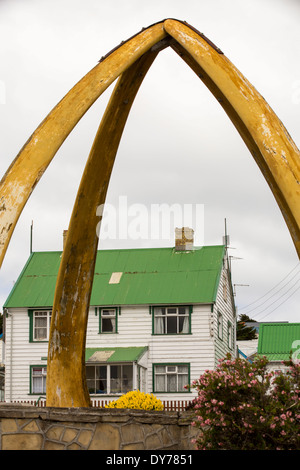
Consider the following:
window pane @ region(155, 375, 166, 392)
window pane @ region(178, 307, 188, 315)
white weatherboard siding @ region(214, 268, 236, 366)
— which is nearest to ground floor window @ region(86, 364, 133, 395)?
window pane @ region(155, 375, 166, 392)

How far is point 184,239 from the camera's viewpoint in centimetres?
3375

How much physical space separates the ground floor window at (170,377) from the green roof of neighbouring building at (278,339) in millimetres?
3421

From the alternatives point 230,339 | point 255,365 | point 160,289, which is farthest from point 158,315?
point 255,365

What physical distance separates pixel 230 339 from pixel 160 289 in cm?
613

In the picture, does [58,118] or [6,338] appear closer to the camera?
[58,118]

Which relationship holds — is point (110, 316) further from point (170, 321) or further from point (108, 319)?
point (170, 321)

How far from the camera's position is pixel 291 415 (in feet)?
34.2

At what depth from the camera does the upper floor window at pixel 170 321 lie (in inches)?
1253

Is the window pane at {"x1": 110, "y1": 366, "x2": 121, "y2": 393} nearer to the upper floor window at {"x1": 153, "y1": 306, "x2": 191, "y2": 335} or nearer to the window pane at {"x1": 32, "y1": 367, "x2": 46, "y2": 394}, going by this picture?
the upper floor window at {"x1": 153, "y1": 306, "x2": 191, "y2": 335}

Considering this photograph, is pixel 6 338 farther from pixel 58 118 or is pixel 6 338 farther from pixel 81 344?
pixel 58 118

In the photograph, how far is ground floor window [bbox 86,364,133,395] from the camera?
31578 mm

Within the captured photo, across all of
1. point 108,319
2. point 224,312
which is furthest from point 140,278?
point 224,312

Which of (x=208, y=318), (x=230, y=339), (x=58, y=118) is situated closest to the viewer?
(x=58, y=118)

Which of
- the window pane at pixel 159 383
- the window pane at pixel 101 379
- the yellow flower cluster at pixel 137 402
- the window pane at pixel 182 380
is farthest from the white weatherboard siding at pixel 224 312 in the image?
the yellow flower cluster at pixel 137 402
